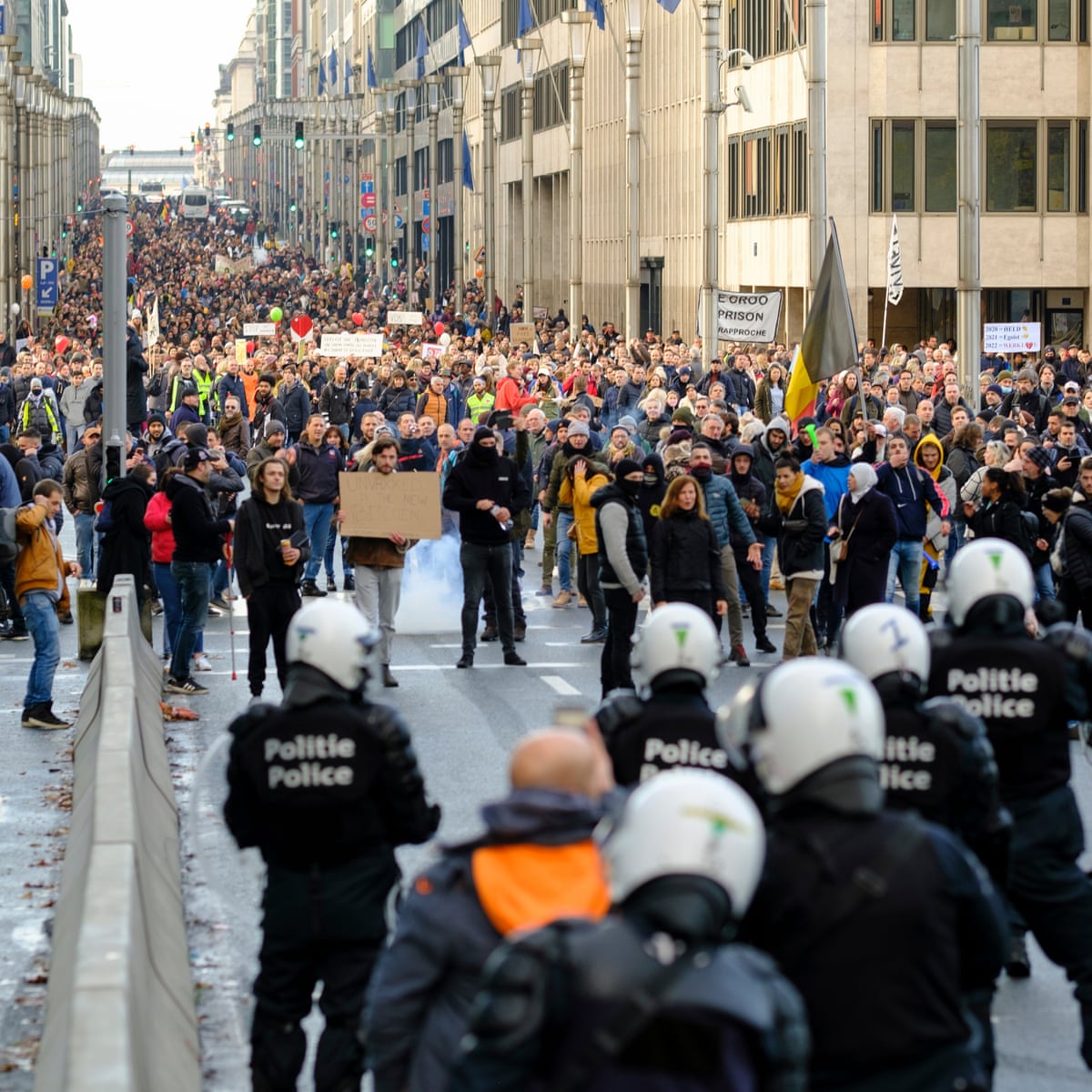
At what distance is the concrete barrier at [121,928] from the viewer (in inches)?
218

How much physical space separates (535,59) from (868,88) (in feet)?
110

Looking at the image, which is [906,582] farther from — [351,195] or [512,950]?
[351,195]

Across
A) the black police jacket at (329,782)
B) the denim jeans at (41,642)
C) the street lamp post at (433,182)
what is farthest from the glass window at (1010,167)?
the black police jacket at (329,782)

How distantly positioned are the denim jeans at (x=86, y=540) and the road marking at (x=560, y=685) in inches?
220

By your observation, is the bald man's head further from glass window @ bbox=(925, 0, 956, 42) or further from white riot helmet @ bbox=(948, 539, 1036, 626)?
glass window @ bbox=(925, 0, 956, 42)

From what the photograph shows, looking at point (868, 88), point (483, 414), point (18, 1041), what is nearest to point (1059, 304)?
point (868, 88)

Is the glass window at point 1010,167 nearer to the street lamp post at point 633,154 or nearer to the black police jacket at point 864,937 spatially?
the street lamp post at point 633,154

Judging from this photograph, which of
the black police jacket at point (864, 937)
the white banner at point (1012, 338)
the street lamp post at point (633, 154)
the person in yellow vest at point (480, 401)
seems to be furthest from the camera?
the street lamp post at point (633, 154)

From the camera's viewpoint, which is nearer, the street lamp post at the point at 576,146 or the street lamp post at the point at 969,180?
the street lamp post at the point at 969,180

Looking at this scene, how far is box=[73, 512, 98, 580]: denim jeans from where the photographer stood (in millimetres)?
19219

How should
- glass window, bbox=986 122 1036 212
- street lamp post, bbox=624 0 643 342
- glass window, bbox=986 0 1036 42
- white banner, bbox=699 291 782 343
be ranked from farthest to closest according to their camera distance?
glass window, bbox=986 122 1036 212, glass window, bbox=986 0 1036 42, street lamp post, bbox=624 0 643 342, white banner, bbox=699 291 782 343

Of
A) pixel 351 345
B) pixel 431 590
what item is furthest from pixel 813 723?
pixel 351 345

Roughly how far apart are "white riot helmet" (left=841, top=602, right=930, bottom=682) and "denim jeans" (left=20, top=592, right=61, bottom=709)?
8.53 metres

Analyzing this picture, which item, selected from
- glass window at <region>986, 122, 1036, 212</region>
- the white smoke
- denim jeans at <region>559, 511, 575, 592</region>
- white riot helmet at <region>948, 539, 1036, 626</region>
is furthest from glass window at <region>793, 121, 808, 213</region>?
white riot helmet at <region>948, 539, 1036, 626</region>
